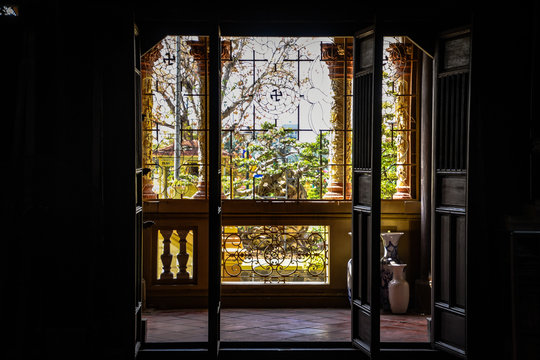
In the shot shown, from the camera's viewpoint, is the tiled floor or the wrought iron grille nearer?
the tiled floor

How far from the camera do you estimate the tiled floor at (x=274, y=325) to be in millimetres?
5277

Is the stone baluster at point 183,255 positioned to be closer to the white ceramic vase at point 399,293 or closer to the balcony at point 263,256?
the balcony at point 263,256

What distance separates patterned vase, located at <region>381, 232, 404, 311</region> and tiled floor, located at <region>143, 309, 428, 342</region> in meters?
0.19

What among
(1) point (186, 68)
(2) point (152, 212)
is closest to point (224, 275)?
(2) point (152, 212)

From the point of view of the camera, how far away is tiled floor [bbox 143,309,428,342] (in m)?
5.28

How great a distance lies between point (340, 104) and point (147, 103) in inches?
78.0

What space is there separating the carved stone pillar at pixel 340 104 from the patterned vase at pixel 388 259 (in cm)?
70

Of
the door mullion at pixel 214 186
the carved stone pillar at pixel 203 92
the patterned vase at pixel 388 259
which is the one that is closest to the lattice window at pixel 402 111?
the patterned vase at pixel 388 259
